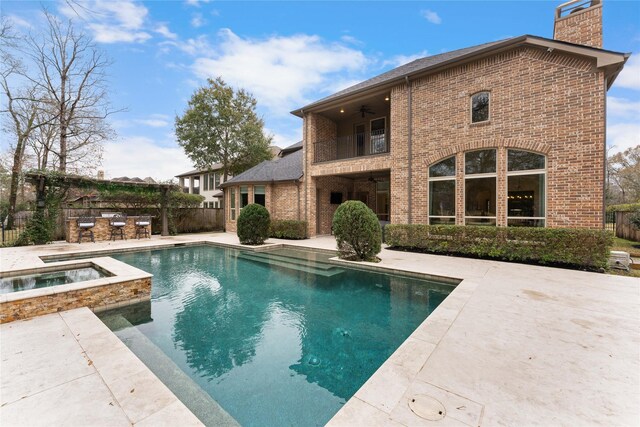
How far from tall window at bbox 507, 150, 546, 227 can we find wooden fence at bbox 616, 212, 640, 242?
6.04 meters

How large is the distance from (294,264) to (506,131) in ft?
25.0

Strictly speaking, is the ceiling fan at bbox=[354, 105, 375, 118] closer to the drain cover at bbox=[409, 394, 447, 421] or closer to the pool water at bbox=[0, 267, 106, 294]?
the pool water at bbox=[0, 267, 106, 294]

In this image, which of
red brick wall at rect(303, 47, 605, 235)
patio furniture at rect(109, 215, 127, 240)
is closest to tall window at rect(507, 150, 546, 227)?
red brick wall at rect(303, 47, 605, 235)

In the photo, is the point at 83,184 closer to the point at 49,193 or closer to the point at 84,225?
the point at 49,193

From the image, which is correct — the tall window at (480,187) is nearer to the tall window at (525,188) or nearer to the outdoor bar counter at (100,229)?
the tall window at (525,188)

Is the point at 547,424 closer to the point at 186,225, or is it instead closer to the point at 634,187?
the point at 186,225

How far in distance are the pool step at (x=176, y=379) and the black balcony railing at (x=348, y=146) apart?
35.3 feet

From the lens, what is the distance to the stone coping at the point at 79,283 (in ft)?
12.3

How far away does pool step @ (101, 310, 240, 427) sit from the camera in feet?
6.91

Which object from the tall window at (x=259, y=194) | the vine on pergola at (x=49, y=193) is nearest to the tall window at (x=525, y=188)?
the tall window at (x=259, y=194)

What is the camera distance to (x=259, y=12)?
7.44m

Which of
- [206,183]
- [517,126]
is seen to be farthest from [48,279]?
[206,183]

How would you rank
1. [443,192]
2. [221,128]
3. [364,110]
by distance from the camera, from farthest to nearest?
[221,128], [364,110], [443,192]

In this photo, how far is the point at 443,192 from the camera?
30.3 ft
